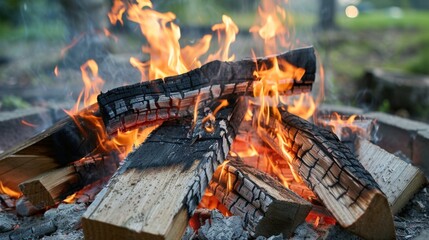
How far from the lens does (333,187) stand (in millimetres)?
2367

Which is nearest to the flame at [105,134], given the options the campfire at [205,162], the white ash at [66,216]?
the campfire at [205,162]

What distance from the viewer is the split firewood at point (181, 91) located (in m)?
2.69

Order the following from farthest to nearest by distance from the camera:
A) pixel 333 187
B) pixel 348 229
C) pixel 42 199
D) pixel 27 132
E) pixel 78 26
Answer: pixel 78 26 → pixel 27 132 → pixel 42 199 → pixel 333 187 → pixel 348 229

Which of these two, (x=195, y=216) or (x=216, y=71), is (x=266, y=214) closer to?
(x=195, y=216)

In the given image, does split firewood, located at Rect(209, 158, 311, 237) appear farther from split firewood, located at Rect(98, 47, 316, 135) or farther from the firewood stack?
split firewood, located at Rect(98, 47, 316, 135)

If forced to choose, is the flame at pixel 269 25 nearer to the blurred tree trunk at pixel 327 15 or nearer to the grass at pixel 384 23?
the blurred tree trunk at pixel 327 15

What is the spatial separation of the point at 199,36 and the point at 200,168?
8.24 m

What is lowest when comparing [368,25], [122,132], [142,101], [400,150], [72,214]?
[368,25]

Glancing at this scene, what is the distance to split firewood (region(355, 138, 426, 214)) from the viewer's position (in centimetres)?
269

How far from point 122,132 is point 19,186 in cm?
64


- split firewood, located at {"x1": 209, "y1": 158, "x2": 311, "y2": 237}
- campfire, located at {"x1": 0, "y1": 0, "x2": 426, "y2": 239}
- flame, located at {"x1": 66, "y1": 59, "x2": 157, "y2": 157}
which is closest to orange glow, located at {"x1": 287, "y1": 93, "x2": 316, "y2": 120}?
campfire, located at {"x1": 0, "y1": 0, "x2": 426, "y2": 239}

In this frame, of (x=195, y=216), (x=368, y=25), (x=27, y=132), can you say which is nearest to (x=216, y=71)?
(x=195, y=216)

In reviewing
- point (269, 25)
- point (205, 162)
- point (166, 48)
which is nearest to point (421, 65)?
point (269, 25)

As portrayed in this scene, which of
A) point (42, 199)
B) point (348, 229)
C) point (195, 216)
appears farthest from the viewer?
point (42, 199)
